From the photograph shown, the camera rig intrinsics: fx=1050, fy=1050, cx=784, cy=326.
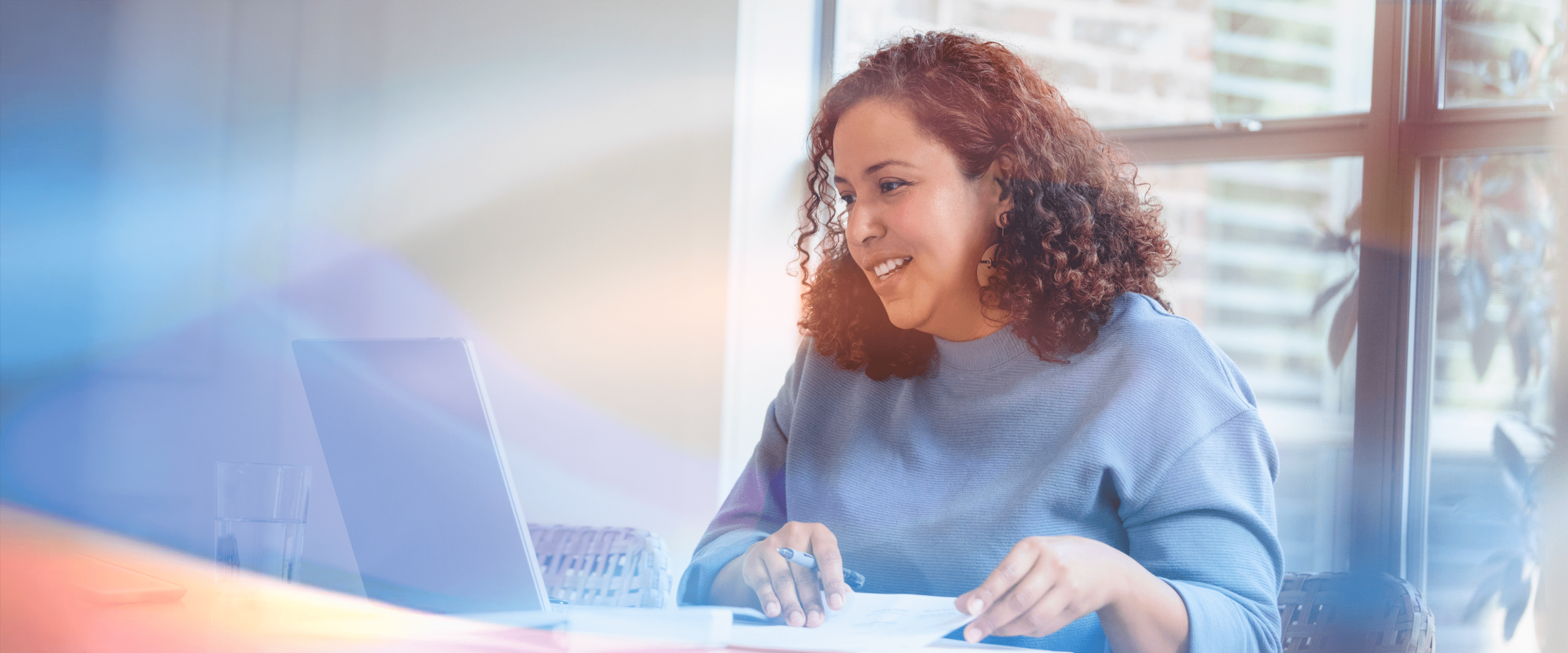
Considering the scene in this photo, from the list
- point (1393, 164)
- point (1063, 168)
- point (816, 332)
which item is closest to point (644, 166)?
point (816, 332)

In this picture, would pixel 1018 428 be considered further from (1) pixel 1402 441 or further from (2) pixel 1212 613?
(1) pixel 1402 441

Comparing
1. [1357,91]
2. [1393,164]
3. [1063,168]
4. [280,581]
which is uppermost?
[1357,91]

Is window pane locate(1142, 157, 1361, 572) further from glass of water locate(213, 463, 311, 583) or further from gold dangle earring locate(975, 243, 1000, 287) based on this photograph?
glass of water locate(213, 463, 311, 583)

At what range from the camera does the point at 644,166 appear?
2342mm

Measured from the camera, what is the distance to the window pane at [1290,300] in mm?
1865

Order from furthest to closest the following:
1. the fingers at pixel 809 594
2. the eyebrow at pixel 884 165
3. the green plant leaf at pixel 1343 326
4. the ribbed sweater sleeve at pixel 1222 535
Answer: the green plant leaf at pixel 1343 326 → the eyebrow at pixel 884 165 → the ribbed sweater sleeve at pixel 1222 535 → the fingers at pixel 809 594

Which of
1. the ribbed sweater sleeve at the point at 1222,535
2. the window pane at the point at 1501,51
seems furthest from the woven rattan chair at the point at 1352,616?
the window pane at the point at 1501,51

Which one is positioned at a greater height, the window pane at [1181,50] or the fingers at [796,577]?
the window pane at [1181,50]

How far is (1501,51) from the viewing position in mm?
1680

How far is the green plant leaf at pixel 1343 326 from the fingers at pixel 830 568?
1.33 m

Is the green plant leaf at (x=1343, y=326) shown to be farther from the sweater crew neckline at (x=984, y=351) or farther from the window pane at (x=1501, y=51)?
the sweater crew neckline at (x=984, y=351)

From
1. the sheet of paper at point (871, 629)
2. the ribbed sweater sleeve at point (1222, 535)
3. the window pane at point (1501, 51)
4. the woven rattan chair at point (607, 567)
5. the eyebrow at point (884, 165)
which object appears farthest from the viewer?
the window pane at point (1501, 51)

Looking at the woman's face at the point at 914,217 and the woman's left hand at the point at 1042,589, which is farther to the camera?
the woman's face at the point at 914,217

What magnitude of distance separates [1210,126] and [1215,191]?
0.13m
